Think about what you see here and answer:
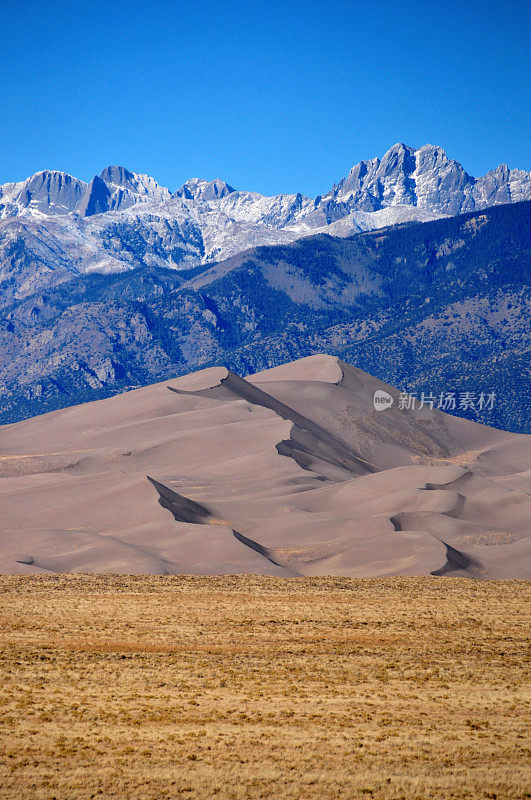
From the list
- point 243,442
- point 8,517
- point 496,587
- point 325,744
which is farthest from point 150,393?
point 325,744

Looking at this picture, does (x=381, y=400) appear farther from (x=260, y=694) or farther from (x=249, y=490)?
(x=260, y=694)

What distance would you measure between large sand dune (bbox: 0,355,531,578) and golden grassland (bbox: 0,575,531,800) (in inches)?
474

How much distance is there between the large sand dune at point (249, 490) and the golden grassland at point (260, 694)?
12.0m

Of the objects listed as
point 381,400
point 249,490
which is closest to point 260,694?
point 249,490

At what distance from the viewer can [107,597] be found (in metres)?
39.2

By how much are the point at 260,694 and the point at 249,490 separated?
46.4m

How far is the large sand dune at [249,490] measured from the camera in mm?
53656

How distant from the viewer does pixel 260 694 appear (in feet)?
83.4

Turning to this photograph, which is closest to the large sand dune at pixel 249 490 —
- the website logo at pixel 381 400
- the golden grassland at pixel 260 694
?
the website logo at pixel 381 400

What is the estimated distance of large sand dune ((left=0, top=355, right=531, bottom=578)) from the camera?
53656 mm

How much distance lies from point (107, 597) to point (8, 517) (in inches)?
1003

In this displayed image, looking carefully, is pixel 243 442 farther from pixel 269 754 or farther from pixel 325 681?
pixel 269 754

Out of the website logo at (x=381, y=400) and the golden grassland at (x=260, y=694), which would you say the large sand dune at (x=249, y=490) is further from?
the golden grassland at (x=260, y=694)

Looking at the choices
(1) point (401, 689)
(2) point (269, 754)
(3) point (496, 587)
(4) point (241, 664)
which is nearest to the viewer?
(2) point (269, 754)
